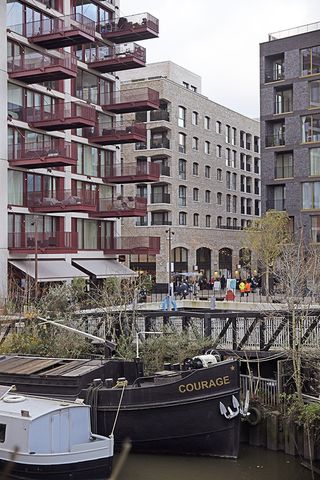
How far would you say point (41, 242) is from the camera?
4362 cm

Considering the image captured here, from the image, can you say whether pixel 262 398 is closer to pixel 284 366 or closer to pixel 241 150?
pixel 284 366

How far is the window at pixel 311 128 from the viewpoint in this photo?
5703 centimetres

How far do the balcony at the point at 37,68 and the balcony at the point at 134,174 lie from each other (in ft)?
33.3

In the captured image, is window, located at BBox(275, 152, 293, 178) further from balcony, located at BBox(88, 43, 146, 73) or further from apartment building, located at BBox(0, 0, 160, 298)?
balcony, located at BBox(88, 43, 146, 73)

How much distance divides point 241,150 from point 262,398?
68.0 metres

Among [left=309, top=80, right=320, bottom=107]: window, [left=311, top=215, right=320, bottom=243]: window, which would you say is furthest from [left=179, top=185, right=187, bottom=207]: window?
[left=309, top=80, right=320, bottom=107]: window

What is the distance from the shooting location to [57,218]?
155ft

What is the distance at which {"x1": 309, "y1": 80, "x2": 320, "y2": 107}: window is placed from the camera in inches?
2234

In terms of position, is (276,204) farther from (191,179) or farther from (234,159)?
(234,159)

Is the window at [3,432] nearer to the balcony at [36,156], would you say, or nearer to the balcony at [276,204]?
the balcony at [36,156]

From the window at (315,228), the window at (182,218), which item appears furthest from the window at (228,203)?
the window at (315,228)

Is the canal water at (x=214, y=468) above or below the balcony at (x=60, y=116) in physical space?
below

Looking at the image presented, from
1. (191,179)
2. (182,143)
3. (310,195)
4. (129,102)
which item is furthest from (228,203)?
(129,102)

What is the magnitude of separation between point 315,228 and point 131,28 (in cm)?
2172
